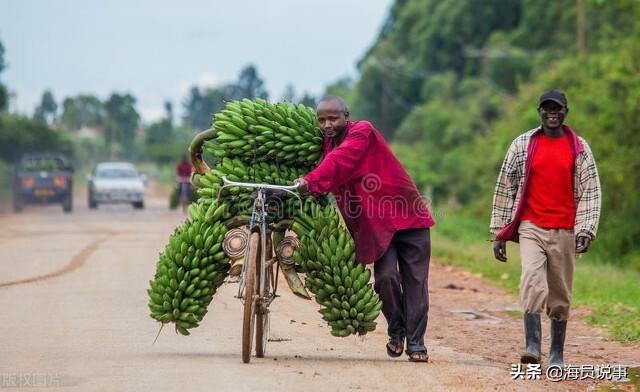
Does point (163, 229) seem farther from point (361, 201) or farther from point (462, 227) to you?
point (361, 201)

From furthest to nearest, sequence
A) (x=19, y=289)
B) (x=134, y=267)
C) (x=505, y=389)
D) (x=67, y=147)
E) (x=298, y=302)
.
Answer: (x=67, y=147) → (x=134, y=267) → (x=19, y=289) → (x=298, y=302) → (x=505, y=389)

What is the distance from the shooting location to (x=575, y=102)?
34.8 m

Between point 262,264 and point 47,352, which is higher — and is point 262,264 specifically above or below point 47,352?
above

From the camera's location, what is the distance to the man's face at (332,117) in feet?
27.9

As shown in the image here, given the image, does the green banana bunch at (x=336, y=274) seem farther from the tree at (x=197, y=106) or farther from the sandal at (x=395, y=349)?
the tree at (x=197, y=106)

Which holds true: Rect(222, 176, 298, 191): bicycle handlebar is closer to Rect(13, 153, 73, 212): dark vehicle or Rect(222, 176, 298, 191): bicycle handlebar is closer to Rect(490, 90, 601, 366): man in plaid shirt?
Rect(490, 90, 601, 366): man in plaid shirt

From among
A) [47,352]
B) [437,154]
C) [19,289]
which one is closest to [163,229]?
[19,289]

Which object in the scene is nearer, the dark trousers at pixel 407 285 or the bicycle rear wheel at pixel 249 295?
the bicycle rear wheel at pixel 249 295

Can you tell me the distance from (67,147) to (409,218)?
60.9 metres

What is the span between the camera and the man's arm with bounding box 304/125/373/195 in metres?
8.24

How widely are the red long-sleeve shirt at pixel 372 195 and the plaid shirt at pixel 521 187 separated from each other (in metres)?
0.61

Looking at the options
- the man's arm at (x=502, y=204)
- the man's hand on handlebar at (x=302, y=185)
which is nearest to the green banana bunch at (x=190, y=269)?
the man's hand on handlebar at (x=302, y=185)

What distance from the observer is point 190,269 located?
8680 millimetres

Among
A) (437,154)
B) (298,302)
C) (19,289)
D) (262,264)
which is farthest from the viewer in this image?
(437,154)
